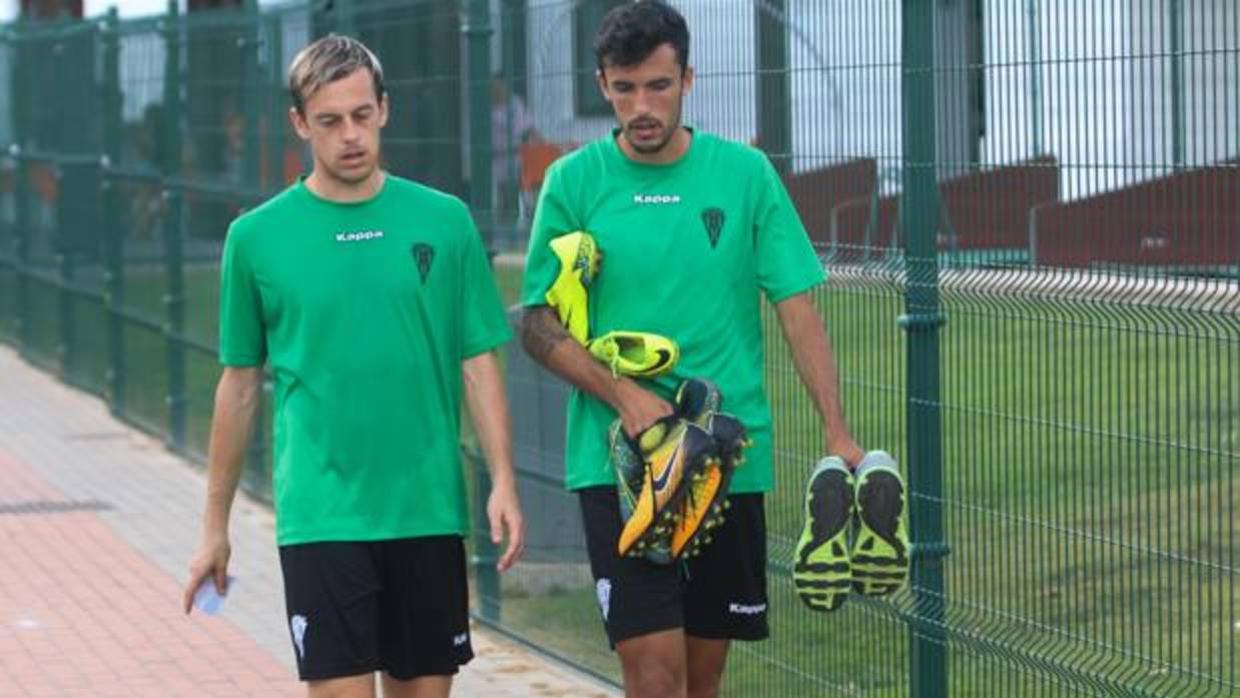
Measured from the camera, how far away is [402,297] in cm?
600

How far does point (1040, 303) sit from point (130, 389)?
1148 cm

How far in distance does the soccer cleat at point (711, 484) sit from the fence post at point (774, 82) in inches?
71.9

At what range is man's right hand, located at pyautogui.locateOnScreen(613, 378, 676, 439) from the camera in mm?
6191

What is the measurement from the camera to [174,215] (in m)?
15.4

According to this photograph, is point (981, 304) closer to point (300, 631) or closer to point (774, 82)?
point (774, 82)

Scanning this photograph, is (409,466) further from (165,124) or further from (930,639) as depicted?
(165,124)

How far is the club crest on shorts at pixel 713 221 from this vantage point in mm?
6371

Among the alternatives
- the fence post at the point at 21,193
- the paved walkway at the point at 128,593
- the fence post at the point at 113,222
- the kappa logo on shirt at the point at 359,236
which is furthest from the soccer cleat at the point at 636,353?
the fence post at the point at 21,193

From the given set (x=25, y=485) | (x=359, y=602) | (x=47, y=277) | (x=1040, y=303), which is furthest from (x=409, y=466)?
(x=47, y=277)

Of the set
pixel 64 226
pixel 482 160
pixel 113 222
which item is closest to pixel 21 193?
pixel 64 226

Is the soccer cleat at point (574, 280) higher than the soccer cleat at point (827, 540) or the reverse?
higher

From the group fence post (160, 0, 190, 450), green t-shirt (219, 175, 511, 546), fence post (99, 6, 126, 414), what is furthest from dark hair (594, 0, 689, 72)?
fence post (99, 6, 126, 414)

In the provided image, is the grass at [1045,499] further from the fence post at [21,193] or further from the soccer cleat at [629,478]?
the fence post at [21,193]

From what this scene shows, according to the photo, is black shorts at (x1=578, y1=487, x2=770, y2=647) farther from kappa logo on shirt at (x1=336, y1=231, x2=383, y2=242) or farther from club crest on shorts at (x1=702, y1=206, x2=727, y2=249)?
kappa logo on shirt at (x1=336, y1=231, x2=383, y2=242)
